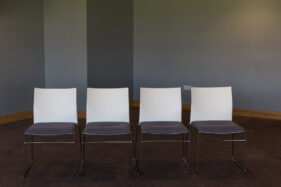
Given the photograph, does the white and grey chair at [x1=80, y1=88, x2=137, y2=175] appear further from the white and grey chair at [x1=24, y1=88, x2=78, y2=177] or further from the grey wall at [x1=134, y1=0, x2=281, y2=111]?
the grey wall at [x1=134, y1=0, x2=281, y2=111]

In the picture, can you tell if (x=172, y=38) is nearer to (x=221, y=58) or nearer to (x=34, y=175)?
(x=221, y=58)

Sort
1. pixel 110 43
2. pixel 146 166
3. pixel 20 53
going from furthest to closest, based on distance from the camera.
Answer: pixel 110 43 → pixel 20 53 → pixel 146 166

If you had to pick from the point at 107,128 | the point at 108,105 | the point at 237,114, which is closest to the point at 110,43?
the point at 237,114

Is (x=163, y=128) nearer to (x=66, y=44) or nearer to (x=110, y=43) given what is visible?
(x=66, y=44)

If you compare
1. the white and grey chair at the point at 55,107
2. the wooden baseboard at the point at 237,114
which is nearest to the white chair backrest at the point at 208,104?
the white and grey chair at the point at 55,107

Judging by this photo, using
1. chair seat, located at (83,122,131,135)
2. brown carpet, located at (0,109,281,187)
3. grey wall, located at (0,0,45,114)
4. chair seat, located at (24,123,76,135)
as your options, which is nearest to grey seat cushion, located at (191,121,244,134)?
brown carpet, located at (0,109,281,187)

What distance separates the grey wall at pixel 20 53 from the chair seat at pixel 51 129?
2.81 meters

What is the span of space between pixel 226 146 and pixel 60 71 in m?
3.82

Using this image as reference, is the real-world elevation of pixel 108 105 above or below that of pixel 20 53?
below

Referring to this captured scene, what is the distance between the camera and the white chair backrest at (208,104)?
4.15 metres

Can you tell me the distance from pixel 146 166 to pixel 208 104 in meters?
1.10

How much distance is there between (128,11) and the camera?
786 centimetres

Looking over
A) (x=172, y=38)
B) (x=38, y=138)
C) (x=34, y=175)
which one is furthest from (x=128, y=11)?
(x=34, y=175)

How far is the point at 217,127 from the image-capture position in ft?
12.4
